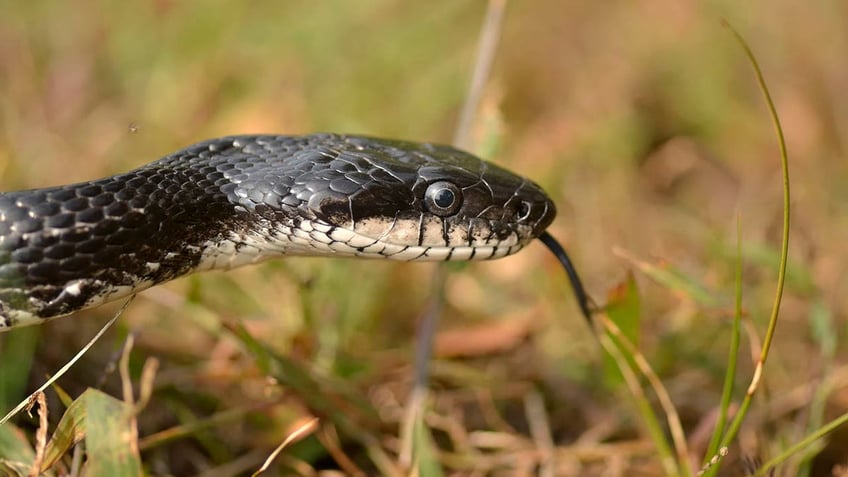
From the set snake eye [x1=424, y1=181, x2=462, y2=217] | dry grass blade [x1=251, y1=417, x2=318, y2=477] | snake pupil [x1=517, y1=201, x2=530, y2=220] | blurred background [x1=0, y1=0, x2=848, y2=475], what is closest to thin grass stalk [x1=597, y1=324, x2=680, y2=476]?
blurred background [x1=0, y1=0, x2=848, y2=475]

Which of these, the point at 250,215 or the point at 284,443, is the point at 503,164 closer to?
the point at 250,215

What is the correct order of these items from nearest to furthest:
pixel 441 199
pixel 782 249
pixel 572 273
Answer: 1. pixel 782 249
2. pixel 441 199
3. pixel 572 273

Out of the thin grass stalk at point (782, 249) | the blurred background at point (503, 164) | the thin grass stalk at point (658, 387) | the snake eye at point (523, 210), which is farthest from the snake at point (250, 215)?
the thin grass stalk at point (782, 249)

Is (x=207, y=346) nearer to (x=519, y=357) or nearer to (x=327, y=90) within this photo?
(x=519, y=357)

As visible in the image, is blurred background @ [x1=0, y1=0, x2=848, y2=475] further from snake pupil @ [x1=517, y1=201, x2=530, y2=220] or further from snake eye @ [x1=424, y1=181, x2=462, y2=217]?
snake eye @ [x1=424, y1=181, x2=462, y2=217]

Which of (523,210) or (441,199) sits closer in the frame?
(441,199)

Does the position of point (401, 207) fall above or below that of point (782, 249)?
below

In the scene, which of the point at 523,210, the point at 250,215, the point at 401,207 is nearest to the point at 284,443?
the point at 250,215

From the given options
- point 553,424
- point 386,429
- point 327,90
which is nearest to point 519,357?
point 553,424
